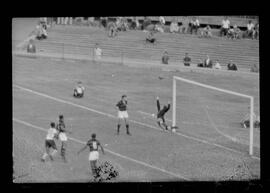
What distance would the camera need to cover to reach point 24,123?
21.2 m

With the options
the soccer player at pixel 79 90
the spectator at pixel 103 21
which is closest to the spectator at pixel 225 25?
the spectator at pixel 103 21

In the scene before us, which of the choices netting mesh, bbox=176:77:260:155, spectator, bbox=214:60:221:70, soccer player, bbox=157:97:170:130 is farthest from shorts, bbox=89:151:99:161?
spectator, bbox=214:60:221:70

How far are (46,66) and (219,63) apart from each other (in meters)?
3.63

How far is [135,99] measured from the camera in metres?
22.0

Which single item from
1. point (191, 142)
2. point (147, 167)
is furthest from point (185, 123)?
point (147, 167)

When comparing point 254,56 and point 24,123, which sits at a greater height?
point 254,56

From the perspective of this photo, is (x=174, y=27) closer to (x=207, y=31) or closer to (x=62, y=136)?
(x=207, y=31)

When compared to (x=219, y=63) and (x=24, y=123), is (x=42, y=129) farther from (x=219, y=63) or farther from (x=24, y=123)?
(x=219, y=63)

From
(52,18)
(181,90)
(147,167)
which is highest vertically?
(52,18)

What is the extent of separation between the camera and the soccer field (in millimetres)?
20500

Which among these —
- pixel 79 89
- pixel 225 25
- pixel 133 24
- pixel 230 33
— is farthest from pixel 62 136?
pixel 230 33

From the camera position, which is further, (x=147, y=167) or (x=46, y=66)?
(x=46, y=66)

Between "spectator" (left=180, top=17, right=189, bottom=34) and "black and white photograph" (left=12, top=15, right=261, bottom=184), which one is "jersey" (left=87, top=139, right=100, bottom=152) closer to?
"black and white photograph" (left=12, top=15, right=261, bottom=184)
